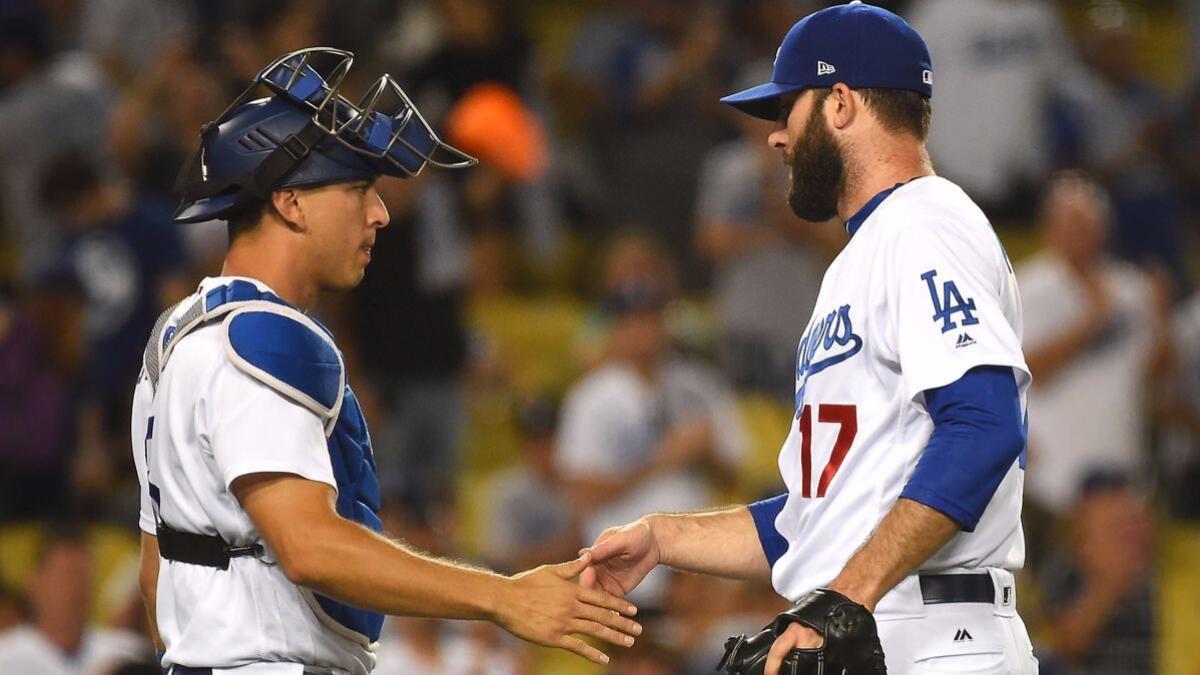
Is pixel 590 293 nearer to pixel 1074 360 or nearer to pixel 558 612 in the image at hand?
pixel 1074 360

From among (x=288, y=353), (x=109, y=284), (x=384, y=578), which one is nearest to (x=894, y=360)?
(x=384, y=578)

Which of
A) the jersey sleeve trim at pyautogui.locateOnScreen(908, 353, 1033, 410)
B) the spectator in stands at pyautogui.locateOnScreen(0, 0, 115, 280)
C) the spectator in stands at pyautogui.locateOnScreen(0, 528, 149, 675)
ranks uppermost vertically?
the spectator in stands at pyautogui.locateOnScreen(0, 0, 115, 280)

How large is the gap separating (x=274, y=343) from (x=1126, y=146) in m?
8.41

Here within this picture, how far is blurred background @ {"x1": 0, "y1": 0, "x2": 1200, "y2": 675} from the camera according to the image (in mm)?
8578

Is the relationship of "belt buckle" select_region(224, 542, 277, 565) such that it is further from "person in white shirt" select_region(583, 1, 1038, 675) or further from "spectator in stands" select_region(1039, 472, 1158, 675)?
"spectator in stands" select_region(1039, 472, 1158, 675)

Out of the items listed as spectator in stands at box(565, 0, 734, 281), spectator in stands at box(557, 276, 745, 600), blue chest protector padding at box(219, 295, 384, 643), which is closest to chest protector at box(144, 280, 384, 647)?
blue chest protector padding at box(219, 295, 384, 643)

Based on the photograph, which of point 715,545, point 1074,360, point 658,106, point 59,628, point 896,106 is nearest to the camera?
point 896,106

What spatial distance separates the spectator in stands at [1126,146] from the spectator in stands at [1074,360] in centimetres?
162

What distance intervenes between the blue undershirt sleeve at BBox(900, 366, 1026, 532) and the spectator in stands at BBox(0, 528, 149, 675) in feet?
16.9

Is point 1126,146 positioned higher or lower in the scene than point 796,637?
higher

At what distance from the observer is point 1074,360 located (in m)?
8.64

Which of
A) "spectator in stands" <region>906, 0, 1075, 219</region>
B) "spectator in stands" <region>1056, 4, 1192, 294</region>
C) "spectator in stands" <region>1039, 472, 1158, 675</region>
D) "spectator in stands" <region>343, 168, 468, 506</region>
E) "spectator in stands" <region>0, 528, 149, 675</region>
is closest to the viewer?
"spectator in stands" <region>0, 528, 149, 675</region>

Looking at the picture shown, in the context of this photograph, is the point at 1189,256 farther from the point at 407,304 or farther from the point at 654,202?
the point at 407,304

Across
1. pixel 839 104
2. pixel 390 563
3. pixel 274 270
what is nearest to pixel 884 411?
pixel 839 104
